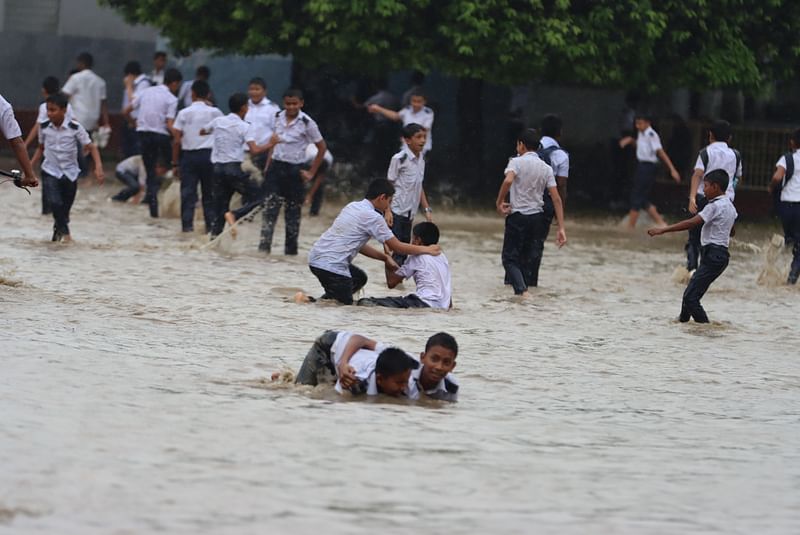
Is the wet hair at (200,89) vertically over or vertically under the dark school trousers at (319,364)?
over

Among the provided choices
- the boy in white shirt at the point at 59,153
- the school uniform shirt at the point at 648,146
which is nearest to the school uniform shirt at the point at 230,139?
the boy in white shirt at the point at 59,153

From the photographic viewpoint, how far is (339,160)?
2564 cm

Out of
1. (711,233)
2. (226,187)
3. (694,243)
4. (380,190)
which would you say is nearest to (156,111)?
(226,187)

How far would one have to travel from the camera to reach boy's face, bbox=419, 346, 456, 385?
7.95 m

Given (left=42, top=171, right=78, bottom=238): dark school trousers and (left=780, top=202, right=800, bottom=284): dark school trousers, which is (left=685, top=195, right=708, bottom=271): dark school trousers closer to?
(left=780, top=202, right=800, bottom=284): dark school trousers

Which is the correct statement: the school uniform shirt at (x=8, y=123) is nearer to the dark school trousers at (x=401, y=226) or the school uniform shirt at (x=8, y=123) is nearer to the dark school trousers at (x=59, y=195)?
the dark school trousers at (x=401, y=226)

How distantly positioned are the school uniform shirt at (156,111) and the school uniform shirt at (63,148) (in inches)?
148

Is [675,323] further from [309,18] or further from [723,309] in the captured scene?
[309,18]

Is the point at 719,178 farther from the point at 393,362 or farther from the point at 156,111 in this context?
the point at 156,111

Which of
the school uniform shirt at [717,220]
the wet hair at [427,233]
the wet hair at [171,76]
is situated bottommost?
the wet hair at [427,233]

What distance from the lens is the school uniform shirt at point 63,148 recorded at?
1469cm

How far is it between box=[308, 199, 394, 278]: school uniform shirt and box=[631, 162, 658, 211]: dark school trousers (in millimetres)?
8917

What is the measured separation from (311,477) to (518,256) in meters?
7.36

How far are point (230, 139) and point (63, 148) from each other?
1.86 metres
